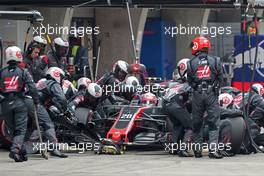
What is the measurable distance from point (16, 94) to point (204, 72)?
10.2 feet

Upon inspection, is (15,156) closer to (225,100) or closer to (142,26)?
(225,100)

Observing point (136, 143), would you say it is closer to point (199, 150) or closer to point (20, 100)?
point (199, 150)

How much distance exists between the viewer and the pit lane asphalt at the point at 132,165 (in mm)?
12914

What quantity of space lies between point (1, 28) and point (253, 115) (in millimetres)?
7935

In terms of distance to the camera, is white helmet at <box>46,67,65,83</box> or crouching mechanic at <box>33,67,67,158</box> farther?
white helmet at <box>46,67,65,83</box>

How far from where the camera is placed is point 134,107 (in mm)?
15836

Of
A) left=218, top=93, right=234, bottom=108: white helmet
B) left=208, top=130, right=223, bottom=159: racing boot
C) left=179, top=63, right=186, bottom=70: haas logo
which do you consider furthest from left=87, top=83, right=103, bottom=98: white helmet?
left=208, top=130, right=223, bottom=159: racing boot

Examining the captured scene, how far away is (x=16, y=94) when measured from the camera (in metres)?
14.4

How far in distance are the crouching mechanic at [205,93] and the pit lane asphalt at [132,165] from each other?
1.08 feet

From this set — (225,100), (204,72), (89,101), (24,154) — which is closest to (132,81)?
(89,101)

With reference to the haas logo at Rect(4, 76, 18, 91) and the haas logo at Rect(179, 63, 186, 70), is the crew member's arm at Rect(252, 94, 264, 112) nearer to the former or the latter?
the haas logo at Rect(179, 63, 186, 70)

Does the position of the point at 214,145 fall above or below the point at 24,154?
above

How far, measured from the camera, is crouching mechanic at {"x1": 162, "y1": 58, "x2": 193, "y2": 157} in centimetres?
1527

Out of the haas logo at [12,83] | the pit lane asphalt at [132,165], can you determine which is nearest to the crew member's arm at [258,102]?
the pit lane asphalt at [132,165]
